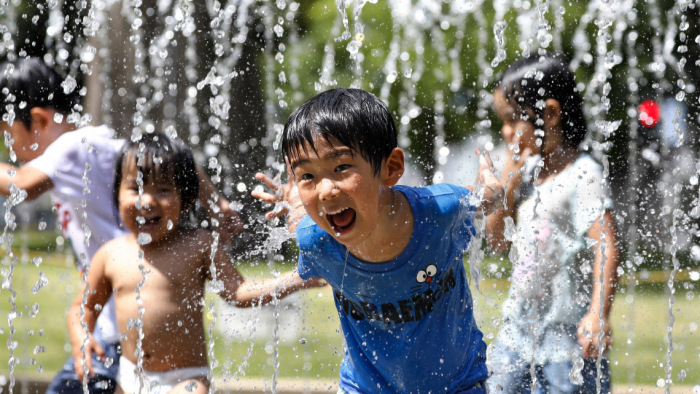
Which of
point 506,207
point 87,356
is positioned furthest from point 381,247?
point 87,356

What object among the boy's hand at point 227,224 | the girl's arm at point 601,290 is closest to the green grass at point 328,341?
the girl's arm at point 601,290


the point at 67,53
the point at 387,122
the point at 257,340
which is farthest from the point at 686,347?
the point at 67,53

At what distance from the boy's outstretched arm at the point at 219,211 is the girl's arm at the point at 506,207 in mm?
1073

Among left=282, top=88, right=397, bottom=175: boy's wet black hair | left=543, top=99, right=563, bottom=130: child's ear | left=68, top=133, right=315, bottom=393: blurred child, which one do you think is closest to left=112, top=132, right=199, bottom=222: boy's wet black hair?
left=68, top=133, right=315, bottom=393: blurred child

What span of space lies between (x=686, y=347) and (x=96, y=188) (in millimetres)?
4782

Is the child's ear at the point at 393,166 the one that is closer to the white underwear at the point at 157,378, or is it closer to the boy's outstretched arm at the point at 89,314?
the white underwear at the point at 157,378

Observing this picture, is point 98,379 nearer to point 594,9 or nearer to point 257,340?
point 257,340

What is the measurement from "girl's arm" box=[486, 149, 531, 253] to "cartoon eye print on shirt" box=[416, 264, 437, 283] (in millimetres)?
426

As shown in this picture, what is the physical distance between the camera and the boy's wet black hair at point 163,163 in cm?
322

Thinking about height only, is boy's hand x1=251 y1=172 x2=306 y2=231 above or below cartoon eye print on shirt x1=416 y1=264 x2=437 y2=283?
above

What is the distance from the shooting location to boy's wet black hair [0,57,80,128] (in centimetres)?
371

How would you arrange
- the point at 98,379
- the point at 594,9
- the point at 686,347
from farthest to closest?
1. the point at 594,9
2. the point at 686,347
3. the point at 98,379

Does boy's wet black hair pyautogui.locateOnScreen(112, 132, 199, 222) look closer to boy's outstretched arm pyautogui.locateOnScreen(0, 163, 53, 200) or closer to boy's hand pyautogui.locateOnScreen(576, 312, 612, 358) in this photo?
boy's outstretched arm pyautogui.locateOnScreen(0, 163, 53, 200)

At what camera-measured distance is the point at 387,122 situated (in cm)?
220
